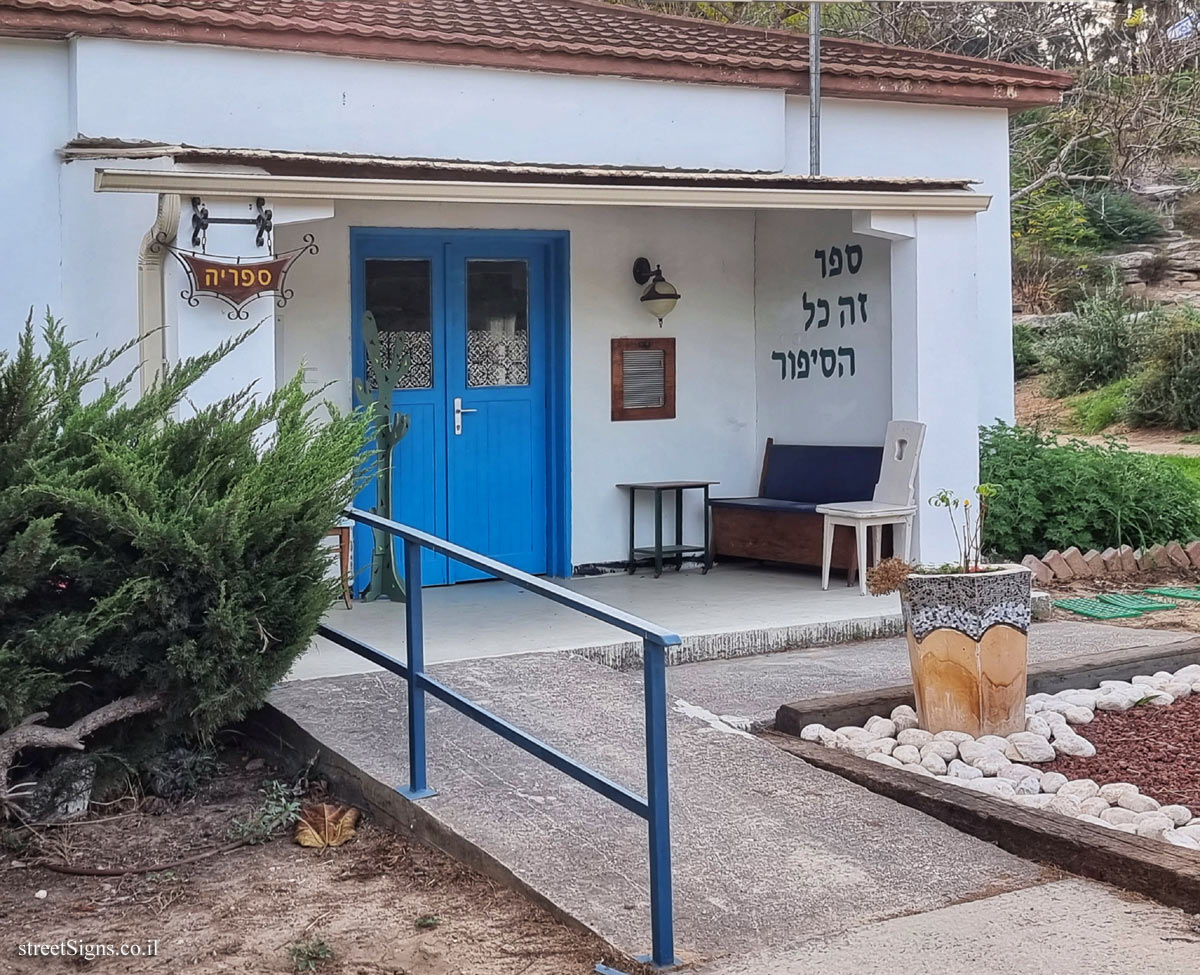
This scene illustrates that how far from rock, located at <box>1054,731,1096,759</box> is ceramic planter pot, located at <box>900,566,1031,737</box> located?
0.19 metres

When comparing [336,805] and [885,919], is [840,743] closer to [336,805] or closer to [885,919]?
[885,919]

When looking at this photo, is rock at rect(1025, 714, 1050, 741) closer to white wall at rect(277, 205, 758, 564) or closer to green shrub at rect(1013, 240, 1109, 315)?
white wall at rect(277, 205, 758, 564)

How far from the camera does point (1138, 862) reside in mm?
4008

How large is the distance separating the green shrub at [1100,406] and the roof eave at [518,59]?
9651mm

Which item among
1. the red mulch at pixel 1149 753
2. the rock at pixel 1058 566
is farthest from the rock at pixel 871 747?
the rock at pixel 1058 566

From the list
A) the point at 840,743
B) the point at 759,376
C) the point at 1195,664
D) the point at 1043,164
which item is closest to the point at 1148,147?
the point at 1043,164

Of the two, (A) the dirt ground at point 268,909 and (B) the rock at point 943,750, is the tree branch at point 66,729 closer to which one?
(A) the dirt ground at point 268,909

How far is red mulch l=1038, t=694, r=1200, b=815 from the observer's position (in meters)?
5.07

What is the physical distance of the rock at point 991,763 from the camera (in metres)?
5.16

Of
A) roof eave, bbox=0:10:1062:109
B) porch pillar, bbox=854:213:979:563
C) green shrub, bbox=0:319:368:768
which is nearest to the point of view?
green shrub, bbox=0:319:368:768

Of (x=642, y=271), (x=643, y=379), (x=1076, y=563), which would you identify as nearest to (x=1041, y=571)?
(x=1076, y=563)

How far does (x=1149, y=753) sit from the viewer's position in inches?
216

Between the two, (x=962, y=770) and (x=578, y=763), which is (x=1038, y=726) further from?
(x=578, y=763)

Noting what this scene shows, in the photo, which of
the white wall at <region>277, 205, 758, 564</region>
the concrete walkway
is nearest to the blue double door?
the white wall at <region>277, 205, 758, 564</region>
